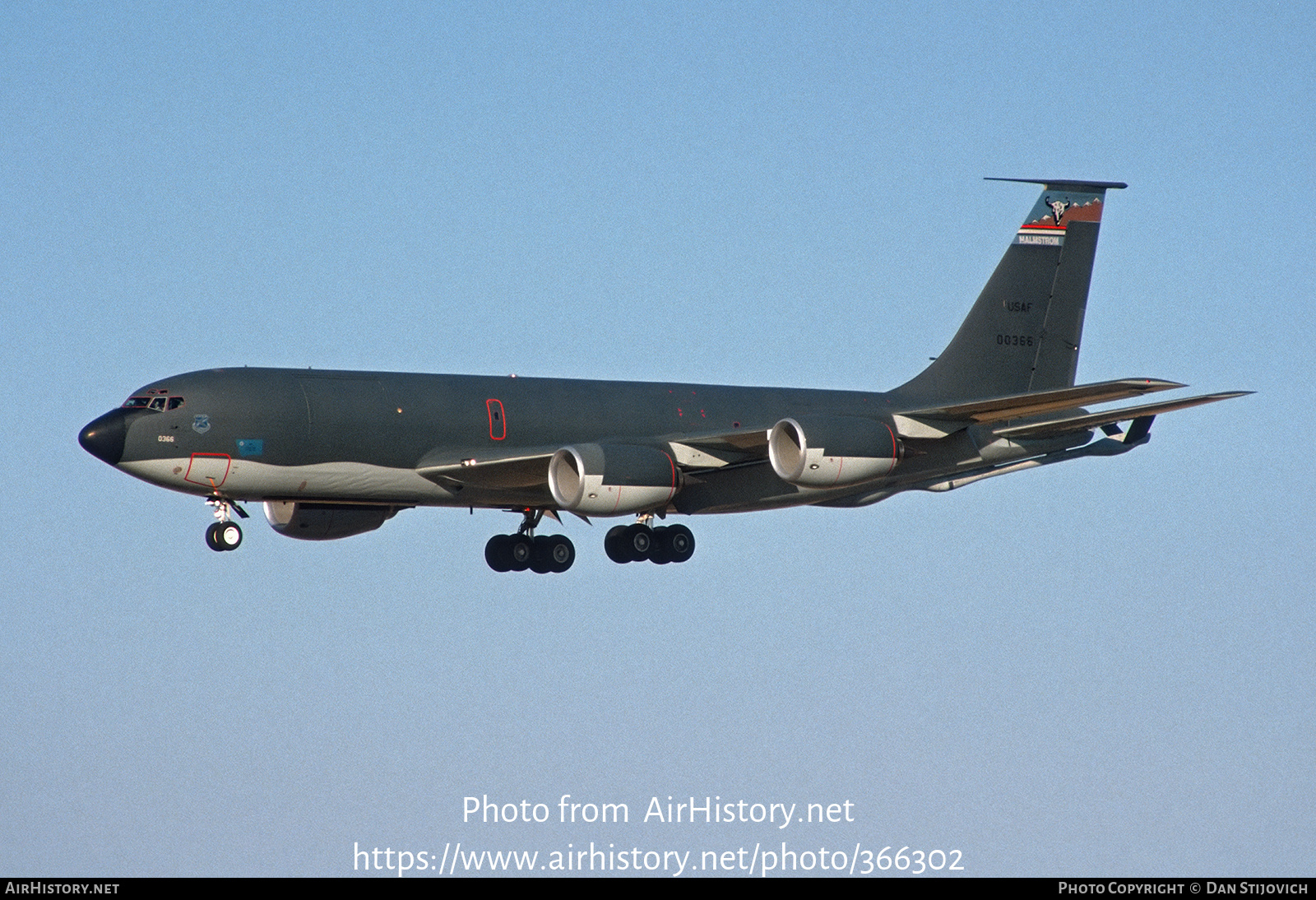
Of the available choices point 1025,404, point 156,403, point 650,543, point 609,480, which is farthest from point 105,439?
point 1025,404

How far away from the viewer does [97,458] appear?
39.3 metres

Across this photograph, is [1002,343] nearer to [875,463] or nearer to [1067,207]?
[1067,207]

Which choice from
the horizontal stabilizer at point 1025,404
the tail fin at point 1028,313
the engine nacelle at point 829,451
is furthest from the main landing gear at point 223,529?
the tail fin at point 1028,313

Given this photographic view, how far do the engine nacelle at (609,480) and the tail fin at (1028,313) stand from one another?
10.8 m

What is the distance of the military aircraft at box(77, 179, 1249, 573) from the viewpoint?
131 feet

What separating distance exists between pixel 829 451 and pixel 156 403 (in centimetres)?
1424

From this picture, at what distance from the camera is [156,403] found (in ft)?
130

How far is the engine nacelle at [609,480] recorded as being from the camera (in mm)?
40406

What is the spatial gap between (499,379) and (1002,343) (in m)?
14.0

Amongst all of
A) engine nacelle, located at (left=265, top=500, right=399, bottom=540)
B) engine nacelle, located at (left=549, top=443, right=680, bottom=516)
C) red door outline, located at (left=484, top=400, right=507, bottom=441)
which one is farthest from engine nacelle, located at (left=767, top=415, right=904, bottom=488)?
engine nacelle, located at (left=265, top=500, right=399, bottom=540)

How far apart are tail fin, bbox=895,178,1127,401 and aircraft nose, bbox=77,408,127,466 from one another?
806 inches

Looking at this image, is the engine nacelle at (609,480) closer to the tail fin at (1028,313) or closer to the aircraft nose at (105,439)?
the aircraft nose at (105,439)
